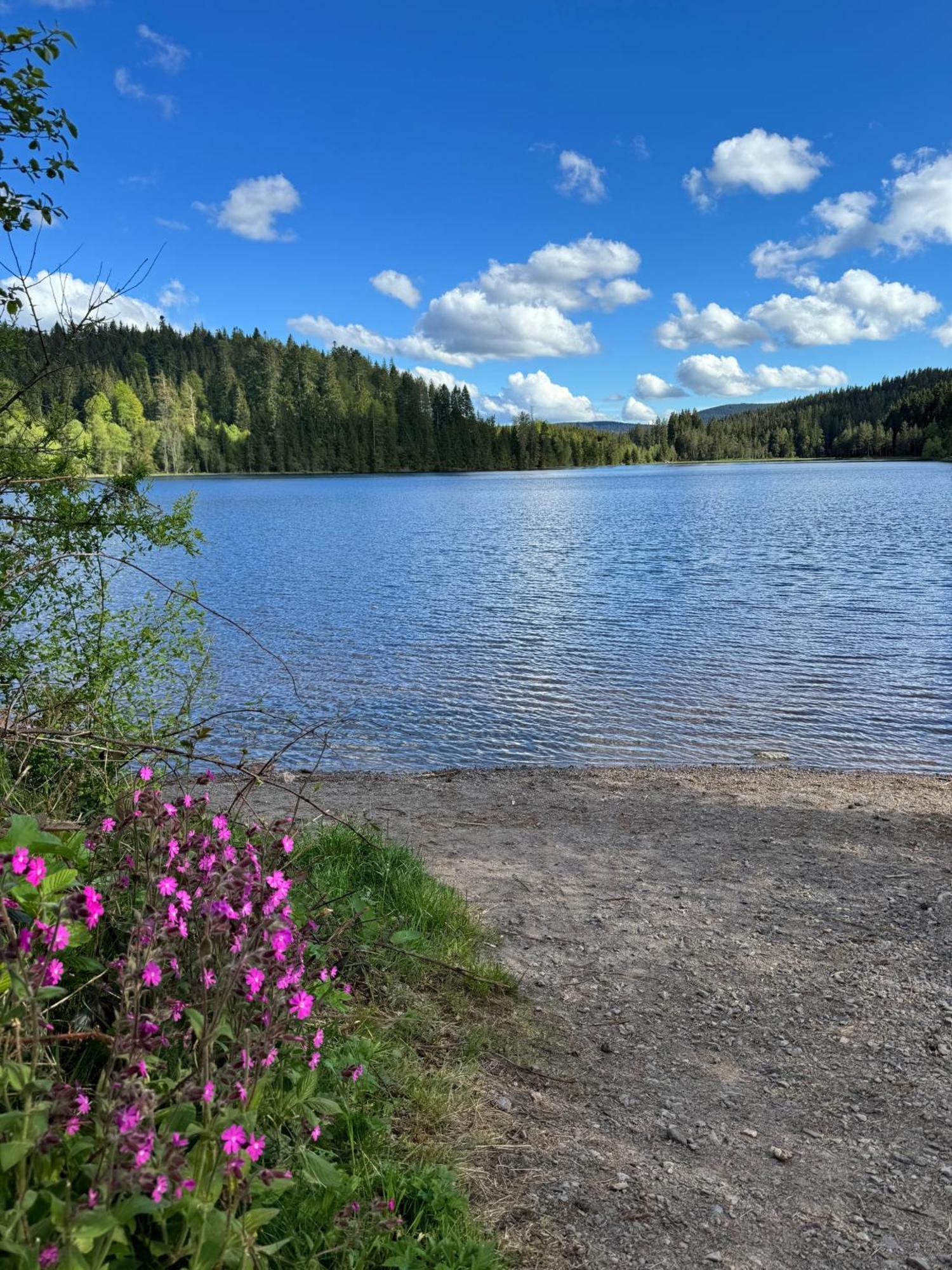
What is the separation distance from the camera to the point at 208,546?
45031 millimetres

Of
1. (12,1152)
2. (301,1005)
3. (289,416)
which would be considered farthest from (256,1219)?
(289,416)

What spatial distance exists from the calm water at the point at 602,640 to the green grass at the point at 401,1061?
734cm

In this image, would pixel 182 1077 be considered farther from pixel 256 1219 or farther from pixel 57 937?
pixel 57 937

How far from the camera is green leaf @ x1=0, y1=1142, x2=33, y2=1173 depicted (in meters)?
1.55

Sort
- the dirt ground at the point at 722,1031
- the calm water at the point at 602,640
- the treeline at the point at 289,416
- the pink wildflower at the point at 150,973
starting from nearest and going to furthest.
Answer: the pink wildflower at the point at 150,973 → the dirt ground at the point at 722,1031 → the calm water at the point at 602,640 → the treeline at the point at 289,416

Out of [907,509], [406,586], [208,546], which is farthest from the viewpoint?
[907,509]

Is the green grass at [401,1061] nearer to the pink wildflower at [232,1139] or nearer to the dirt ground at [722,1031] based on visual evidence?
the dirt ground at [722,1031]

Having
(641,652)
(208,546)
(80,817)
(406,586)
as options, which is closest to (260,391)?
(208,546)

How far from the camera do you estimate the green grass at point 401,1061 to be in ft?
8.15

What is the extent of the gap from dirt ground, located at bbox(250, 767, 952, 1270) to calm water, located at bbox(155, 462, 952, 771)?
172 inches

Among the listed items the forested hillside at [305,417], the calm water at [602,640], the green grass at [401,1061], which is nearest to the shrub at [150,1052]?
the green grass at [401,1061]

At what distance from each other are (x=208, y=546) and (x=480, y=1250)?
45658 millimetres

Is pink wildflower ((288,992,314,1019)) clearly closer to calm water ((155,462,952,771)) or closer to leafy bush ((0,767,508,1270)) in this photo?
leafy bush ((0,767,508,1270))

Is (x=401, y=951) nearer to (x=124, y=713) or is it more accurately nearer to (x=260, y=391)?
(x=124, y=713)
